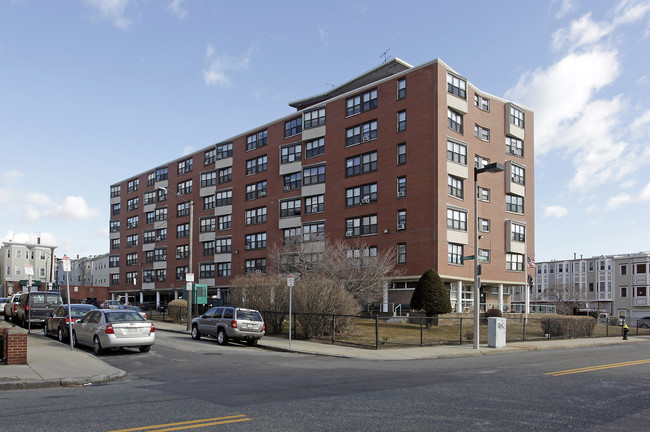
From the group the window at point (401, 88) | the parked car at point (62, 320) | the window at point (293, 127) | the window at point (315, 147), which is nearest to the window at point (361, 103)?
the window at point (401, 88)

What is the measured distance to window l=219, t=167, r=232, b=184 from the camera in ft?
217

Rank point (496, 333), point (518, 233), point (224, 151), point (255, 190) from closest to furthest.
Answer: point (496, 333) → point (518, 233) → point (255, 190) → point (224, 151)

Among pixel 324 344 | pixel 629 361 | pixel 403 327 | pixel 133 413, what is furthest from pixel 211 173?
pixel 133 413

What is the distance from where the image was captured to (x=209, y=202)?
68.9 meters

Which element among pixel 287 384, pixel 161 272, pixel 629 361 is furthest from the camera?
pixel 161 272

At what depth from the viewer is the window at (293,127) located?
188 ft

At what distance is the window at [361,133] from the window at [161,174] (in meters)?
35.8

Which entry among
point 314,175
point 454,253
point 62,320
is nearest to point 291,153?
point 314,175

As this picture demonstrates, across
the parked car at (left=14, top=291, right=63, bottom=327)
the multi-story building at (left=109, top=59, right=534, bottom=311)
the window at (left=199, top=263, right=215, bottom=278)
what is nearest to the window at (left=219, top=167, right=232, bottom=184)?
the multi-story building at (left=109, top=59, right=534, bottom=311)

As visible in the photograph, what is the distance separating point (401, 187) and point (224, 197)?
90.3 ft

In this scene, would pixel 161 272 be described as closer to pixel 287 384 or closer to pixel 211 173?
pixel 211 173

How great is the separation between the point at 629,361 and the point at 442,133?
93.2ft

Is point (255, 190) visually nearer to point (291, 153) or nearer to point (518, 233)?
point (291, 153)

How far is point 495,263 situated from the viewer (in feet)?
165
